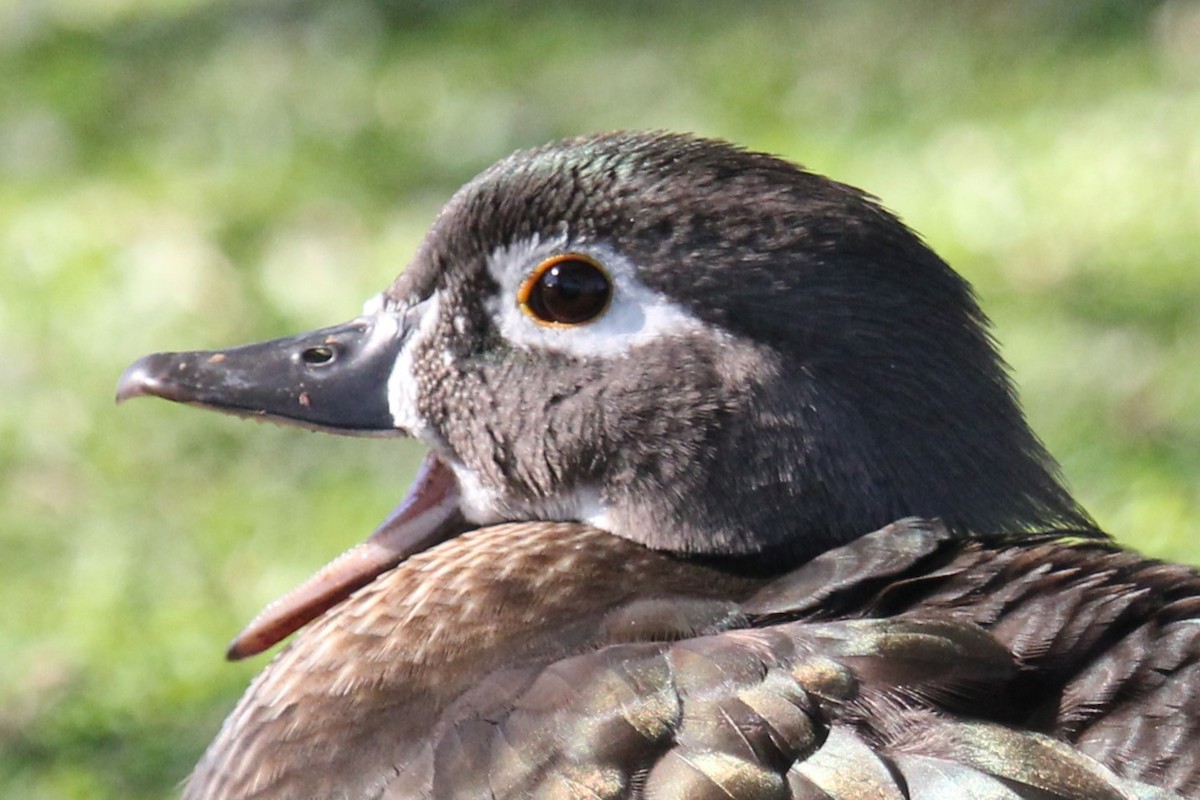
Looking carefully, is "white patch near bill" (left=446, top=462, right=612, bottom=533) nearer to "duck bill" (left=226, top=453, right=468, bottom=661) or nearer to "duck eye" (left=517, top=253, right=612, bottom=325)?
"duck bill" (left=226, top=453, right=468, bottom=661)

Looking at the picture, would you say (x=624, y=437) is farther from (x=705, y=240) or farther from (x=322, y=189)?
(x=322, y=189)

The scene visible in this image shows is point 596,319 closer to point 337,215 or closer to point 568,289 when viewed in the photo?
point 568,289

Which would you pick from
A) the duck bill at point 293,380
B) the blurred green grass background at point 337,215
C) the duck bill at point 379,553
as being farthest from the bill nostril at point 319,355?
the blurred green grass background at point 337,215

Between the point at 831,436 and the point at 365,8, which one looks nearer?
the point at 831,436

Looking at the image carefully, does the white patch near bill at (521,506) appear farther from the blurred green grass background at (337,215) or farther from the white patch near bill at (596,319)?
the blurred green grass background at (337,215)

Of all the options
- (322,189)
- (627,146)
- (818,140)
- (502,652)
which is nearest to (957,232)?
(818,140)

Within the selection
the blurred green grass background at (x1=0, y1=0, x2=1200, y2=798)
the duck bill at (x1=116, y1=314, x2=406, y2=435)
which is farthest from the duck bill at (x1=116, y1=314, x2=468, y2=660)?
the blurred green grass background at (x1=0, y1=0, x2=1200, y2=798)
